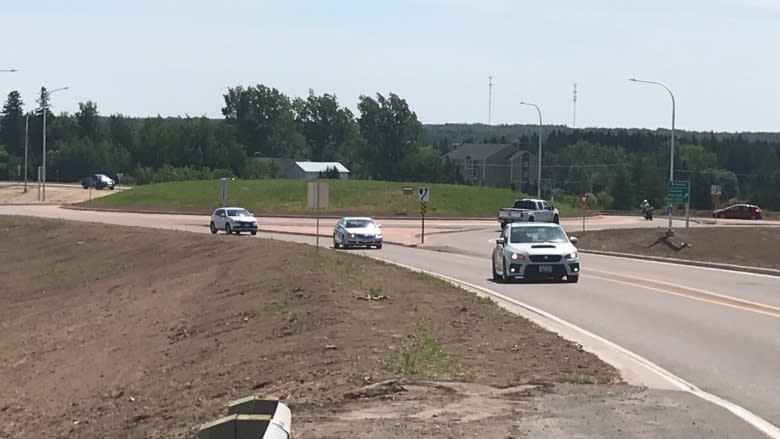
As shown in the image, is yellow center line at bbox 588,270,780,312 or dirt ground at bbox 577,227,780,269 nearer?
yellow center line at bbox 588,270,780,312

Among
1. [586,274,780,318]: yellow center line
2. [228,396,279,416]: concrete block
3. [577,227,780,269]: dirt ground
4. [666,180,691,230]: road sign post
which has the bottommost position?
[577,227,780,269]: dirt ground

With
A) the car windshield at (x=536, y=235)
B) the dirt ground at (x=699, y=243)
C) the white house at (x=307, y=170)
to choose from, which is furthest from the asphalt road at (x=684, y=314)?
the white house at (x=307, y=170)

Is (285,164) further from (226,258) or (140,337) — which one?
(140,337)

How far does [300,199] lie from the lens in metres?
94.4

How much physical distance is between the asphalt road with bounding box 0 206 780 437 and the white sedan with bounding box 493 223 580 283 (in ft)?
1.46

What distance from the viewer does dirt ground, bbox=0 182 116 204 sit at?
100 m

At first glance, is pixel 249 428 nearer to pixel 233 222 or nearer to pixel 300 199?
pixel 233 222

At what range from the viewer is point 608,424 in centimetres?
932

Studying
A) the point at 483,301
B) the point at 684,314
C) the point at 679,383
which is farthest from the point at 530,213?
the point at 679,383

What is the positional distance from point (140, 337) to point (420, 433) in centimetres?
1573

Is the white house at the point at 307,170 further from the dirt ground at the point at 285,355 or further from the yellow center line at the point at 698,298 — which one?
the yellow center line at the point at 698,298

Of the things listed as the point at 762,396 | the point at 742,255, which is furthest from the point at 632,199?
the point at 762,396

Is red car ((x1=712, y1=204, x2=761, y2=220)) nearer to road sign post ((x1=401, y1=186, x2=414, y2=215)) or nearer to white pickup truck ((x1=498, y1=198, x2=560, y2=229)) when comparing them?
road sign post ((x1=401, y1=186, x2=414, y2=215))

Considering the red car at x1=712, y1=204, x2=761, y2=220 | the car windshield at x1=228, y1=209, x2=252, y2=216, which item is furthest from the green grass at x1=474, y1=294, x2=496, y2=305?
the red car at x1=712, y1=204, x2=761, y2=220
